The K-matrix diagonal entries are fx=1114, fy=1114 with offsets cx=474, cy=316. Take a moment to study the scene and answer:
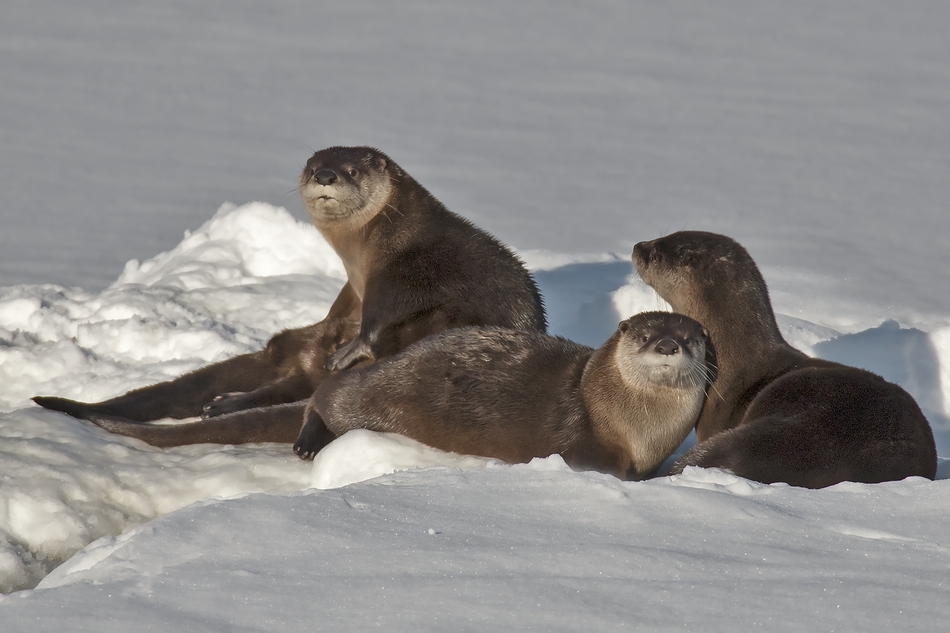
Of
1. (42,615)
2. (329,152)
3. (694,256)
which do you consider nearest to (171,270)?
(329,152)

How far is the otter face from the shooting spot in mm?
4598

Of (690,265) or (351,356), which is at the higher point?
(690,265)

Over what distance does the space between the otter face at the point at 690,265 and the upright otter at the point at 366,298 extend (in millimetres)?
542

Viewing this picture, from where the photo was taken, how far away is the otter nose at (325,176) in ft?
16.5

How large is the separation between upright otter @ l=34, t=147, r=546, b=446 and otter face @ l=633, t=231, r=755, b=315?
1.78ft

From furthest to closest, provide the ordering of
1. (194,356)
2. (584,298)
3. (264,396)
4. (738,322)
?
(584,298) < (194,356) < (264,396) < (738,322)

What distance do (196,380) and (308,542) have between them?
270 cm

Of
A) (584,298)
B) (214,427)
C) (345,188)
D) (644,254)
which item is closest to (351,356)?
(214,427)

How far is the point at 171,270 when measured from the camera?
6.83m

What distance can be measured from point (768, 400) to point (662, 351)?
1.41 feet

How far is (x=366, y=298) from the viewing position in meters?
4.86

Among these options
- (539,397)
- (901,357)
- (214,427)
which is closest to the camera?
(539,397)

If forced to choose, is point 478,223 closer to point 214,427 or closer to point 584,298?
point 584,298

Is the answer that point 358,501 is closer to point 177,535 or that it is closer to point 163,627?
point 177,535
